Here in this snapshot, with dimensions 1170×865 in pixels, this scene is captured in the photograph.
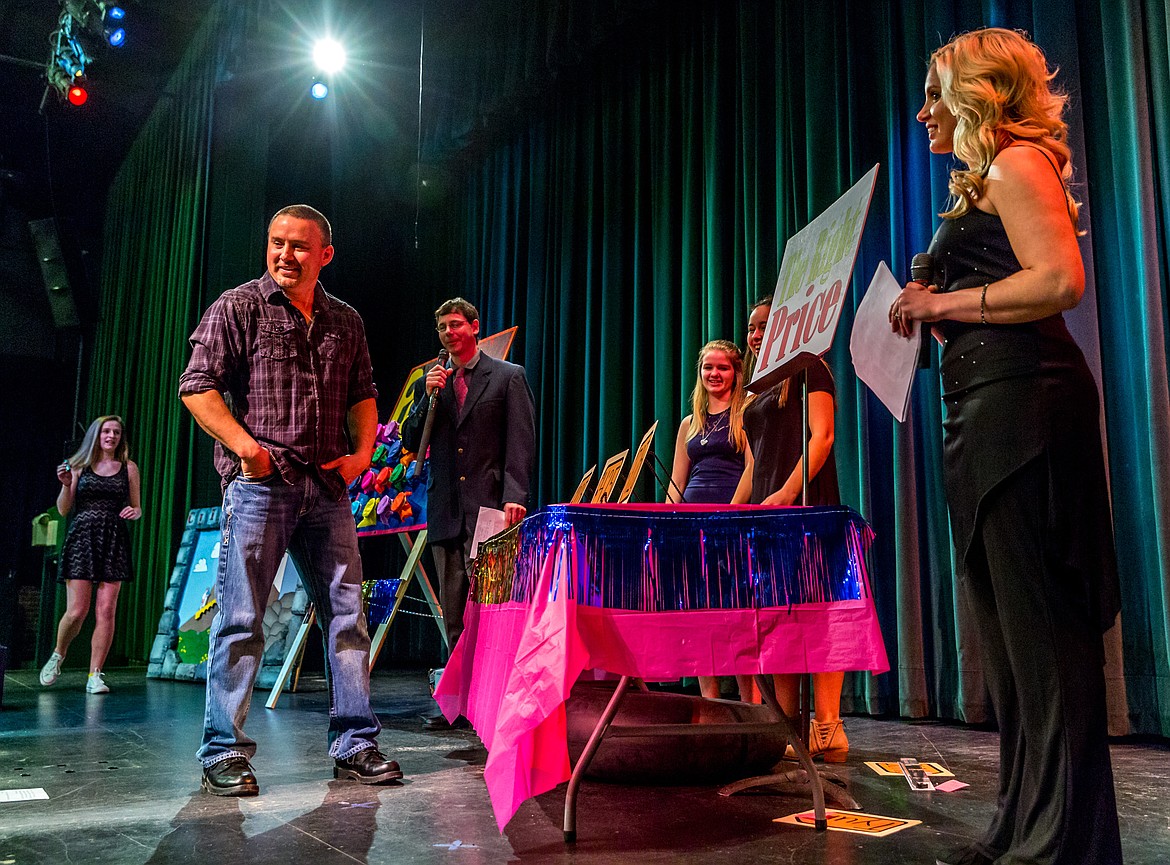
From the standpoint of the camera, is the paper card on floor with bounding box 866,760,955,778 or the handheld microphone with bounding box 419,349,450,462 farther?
the handheld microphone with bounding box 419,349,450,462

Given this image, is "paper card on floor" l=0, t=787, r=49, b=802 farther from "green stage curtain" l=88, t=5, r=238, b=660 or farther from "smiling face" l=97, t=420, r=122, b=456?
"green stage curtain" l=88, t=5, r=238, b=660

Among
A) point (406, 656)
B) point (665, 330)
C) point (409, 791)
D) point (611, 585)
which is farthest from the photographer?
point (406, 656)

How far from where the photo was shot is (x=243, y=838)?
179 cm

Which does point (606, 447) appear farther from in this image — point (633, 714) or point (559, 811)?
point (559, 811)

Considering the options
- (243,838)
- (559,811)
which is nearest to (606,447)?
(559,811)

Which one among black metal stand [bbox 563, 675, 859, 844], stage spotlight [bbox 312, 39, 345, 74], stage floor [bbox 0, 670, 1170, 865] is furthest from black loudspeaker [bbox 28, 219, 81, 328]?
black metal stand [bbox 563, 675, 859, 844]

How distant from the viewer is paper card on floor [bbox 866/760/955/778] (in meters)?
2.51

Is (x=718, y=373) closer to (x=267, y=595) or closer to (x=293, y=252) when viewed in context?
(x=293, y=252)

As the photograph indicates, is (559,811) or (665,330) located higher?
(665,330)

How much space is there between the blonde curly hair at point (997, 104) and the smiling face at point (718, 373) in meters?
1.88

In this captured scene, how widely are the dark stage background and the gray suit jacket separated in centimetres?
152

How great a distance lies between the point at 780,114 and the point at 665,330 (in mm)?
1263

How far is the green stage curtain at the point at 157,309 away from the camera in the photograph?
7.54 m

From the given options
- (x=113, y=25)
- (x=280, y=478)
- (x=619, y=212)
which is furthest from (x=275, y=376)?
(x=113, y=25)
